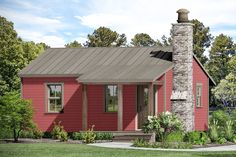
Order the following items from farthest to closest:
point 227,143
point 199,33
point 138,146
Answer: point 199,33 → point 227,143 → point 138,146

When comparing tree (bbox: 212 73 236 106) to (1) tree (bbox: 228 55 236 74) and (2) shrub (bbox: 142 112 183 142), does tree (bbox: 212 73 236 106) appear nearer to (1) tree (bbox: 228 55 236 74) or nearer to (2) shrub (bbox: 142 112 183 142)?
(1) tree (bbox: 228 55 236 74)

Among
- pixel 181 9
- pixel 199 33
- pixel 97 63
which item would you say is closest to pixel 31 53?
pixel 97 63

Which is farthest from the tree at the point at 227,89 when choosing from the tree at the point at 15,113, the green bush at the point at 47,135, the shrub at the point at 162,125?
the tree at the point at 15,113

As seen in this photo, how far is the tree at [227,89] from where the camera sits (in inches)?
2717

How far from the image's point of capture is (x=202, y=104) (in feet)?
111

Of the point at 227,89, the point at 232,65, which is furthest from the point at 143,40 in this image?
the point at 227,89

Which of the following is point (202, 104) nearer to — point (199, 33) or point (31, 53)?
point (31, 53)

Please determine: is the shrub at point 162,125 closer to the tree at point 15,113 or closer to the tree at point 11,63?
the tree at point 15,113

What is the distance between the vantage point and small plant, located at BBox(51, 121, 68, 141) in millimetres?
29141

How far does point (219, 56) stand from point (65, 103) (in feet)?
182

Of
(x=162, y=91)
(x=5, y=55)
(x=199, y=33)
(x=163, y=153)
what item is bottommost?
(x=163, y=153)

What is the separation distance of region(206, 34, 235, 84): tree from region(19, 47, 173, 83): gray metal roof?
50216mm

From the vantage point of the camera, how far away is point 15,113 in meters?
28.7

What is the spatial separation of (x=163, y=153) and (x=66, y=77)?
11.5m
